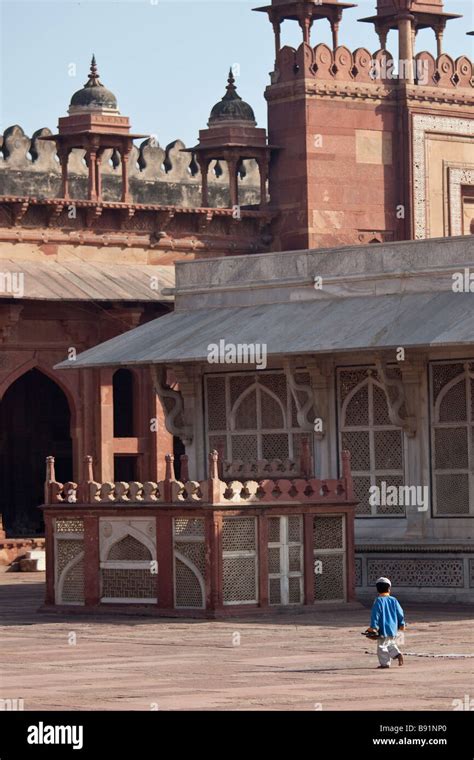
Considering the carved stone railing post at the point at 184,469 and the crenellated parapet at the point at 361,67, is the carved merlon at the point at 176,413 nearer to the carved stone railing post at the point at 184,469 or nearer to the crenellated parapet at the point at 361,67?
the carved stone railing post at the point at 184,469

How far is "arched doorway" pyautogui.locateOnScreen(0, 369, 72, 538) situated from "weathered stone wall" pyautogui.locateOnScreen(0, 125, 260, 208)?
3.19 meters

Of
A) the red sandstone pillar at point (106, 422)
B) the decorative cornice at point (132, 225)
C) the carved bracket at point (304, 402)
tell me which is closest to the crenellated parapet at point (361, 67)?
the decorative cornice at point (132, 225)

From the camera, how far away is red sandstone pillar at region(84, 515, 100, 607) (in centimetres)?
2139

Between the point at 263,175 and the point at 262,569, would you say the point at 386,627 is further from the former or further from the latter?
the point at 263,175

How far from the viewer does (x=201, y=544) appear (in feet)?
67.7

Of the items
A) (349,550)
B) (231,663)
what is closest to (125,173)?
(349,550)

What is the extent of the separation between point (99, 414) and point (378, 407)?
413 inches

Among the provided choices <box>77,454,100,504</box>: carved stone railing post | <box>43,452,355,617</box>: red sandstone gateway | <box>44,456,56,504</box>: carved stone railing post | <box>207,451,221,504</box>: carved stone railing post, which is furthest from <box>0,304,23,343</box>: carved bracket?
<box>207,451,221,504</box>: carved stone railing post

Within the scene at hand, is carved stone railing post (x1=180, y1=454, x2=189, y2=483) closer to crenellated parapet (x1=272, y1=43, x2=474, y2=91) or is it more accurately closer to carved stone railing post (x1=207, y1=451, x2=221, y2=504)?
carved stone railing post (x1=207, y1=451, x2=221, y2=504)

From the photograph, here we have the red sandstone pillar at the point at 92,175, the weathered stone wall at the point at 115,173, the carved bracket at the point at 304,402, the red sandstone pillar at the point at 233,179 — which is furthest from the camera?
the weathered stone wall at the point at 115,173

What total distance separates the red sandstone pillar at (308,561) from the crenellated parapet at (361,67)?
14.5m

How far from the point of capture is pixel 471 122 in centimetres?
3544

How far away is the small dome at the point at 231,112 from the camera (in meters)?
35.2
